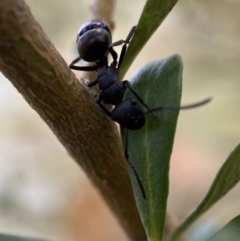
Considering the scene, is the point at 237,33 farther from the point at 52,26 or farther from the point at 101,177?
the point at 101,177

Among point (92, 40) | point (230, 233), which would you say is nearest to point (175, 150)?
point (92, 40)

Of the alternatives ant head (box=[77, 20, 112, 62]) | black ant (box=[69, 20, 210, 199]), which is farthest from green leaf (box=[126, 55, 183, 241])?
ant head (box=[77, 20, 112, 62])

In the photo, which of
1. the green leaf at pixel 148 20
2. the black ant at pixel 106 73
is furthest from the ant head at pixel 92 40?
the green leaf at pixel 148 20

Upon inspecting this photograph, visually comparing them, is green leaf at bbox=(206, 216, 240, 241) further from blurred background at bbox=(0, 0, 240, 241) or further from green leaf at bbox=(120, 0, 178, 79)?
blurred background at bbox=(0, 0, 240, 241)

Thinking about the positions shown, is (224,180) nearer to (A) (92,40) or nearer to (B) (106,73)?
(B) (106,73)

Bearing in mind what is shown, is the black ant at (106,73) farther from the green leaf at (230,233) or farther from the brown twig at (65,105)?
the green leaf at (230,233)

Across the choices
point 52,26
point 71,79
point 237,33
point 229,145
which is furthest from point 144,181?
point 52,26
